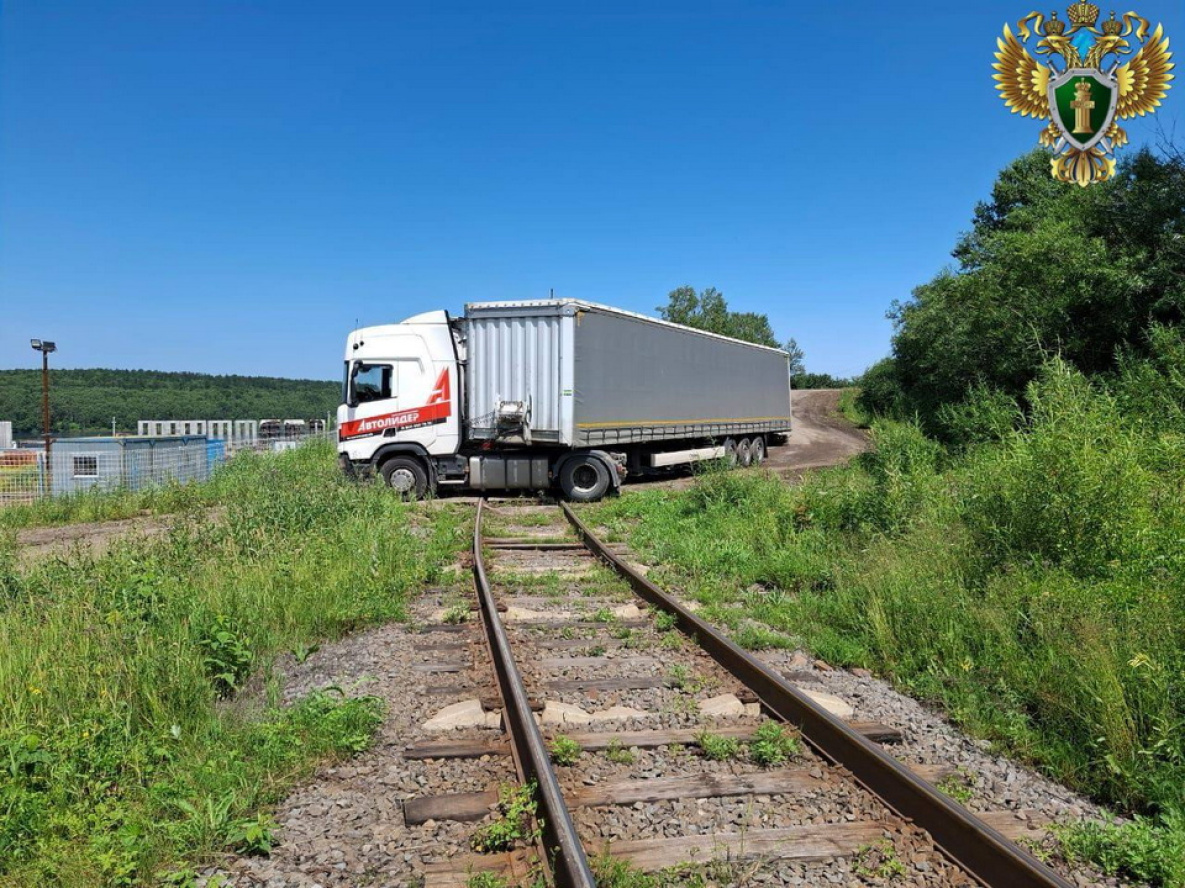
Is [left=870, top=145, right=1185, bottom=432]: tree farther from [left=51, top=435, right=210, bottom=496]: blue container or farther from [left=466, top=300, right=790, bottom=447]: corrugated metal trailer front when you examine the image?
[left=51, top=435, right=210, bottom=496]: blue container

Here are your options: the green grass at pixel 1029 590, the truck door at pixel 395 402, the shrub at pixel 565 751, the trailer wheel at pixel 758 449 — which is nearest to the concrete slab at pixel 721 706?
the shrub at pixel 565 751

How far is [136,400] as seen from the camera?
82.9 meters

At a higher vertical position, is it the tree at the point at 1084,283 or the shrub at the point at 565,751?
the tree at the point at 1084,283

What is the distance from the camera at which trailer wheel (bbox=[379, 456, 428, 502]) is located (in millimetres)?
16828

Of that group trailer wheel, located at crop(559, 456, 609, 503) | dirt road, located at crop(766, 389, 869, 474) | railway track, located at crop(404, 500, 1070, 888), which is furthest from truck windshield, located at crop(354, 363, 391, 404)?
dirt road, located at crop(766, 389, 869, 474)

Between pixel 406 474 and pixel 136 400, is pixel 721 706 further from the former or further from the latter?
pixel 136 400

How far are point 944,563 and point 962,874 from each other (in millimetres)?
4318

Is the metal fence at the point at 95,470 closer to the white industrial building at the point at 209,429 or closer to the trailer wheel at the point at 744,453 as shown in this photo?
the white industrial building at the point at 209,429

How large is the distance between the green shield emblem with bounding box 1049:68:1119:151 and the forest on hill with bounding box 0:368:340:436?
2405 inches

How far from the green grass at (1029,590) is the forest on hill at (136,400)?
61862mm

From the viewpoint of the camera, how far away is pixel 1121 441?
7152mm

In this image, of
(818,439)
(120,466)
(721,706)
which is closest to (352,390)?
(120,466)

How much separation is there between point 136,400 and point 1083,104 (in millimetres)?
90259

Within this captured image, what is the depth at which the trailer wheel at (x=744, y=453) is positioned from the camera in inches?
1018
